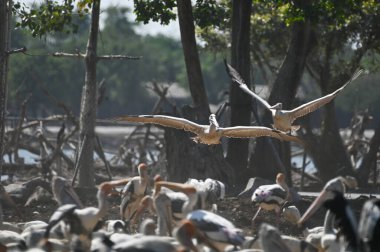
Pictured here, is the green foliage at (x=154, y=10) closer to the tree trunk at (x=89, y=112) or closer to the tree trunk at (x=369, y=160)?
the tree trunk at (x=89, y=112)

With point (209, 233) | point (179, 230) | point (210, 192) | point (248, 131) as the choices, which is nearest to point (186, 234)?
point (179, 230)

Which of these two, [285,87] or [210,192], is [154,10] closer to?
[285,87]

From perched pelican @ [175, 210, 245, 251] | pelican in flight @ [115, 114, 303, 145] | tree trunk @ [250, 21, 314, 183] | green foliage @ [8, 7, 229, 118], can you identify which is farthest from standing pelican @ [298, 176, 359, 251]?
green foliage @ [8, 7, 229, 118]

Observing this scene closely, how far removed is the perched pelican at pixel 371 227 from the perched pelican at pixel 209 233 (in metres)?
1.47

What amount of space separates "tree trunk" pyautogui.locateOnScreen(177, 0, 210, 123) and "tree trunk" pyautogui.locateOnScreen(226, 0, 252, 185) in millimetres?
722

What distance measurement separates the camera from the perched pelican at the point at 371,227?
549 inches

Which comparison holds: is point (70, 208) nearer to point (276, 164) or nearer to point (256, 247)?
point (256, 247)

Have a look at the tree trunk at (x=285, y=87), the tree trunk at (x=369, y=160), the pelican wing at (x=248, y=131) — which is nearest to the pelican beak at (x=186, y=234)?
the pelican wing at (x=248, y=131)

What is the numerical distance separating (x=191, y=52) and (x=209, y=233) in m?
11.5

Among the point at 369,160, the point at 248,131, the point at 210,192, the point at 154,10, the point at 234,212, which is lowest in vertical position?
the point at 234,212

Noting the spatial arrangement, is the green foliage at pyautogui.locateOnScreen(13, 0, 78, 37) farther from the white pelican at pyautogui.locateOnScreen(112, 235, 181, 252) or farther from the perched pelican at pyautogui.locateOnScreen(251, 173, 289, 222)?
the white pelican at pyautogui.locateOnScreen(112, 235, 181, 252)

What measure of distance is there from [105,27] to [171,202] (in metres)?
107

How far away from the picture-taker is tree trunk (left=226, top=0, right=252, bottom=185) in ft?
83.4

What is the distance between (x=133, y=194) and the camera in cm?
1866
